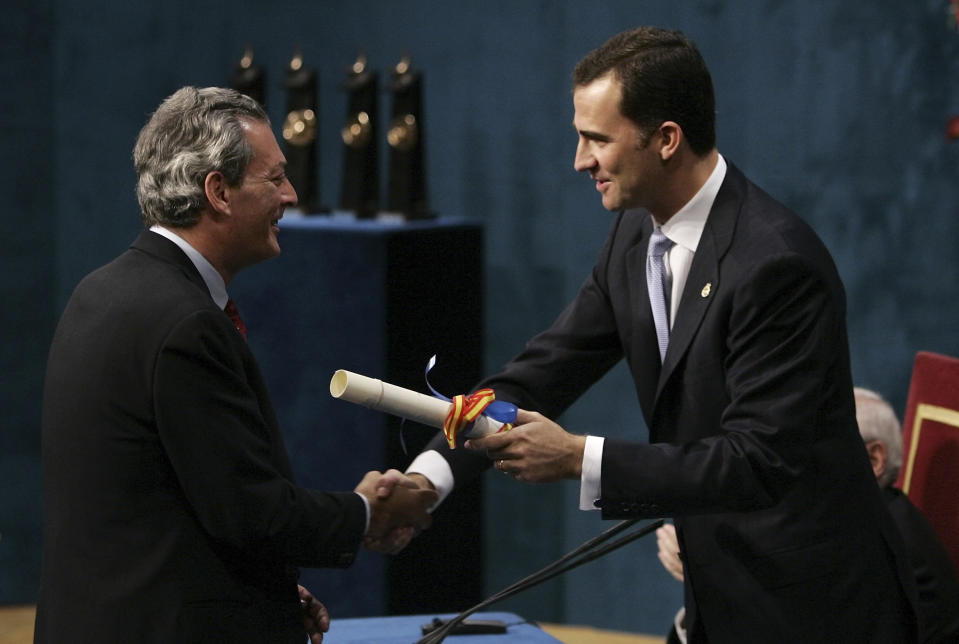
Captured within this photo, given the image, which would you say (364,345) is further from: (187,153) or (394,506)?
(187,153)

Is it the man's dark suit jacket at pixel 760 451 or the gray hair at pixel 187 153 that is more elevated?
the gray hair at pixel 187 153

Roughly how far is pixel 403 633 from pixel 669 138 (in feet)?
3.38

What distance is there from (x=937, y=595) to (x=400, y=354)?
184 centimetres

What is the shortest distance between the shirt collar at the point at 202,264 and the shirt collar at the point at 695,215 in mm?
803

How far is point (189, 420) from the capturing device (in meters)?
2.01

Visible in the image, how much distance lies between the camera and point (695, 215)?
2461mm

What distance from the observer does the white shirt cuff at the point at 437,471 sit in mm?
2730

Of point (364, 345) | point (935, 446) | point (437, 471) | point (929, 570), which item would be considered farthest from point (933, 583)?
point (364, 345)

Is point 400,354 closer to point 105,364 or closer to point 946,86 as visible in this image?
point 946,86

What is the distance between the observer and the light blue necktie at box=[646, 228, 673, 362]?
249cm

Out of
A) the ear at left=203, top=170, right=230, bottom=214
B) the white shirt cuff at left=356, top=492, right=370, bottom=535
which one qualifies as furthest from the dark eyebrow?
the white shirt cuff at left=356, top=492, right=370, bottom=535

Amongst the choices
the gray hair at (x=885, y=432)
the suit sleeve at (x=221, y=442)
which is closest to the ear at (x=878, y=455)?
the gray hair at (x=885, y=432)

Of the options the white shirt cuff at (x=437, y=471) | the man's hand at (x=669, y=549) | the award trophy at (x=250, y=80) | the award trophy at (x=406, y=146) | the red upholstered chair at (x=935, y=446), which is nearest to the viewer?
the white shirt cuff at (x=437, y=471)

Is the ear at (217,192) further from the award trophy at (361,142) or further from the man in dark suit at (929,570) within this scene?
the award trophy at (361,142)
